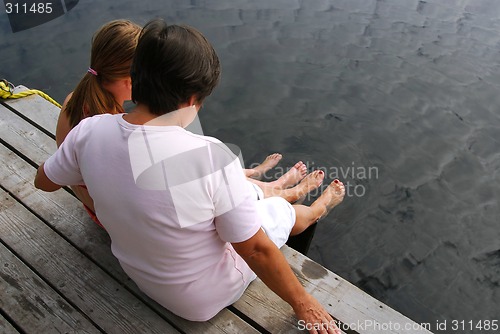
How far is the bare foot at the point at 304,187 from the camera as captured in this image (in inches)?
117

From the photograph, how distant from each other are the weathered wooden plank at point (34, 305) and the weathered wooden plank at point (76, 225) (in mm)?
225

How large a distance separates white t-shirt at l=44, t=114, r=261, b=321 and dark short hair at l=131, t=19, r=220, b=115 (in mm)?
88

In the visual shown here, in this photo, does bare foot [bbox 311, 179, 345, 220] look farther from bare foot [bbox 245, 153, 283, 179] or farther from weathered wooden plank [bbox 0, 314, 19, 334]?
weathered wooden plank [bbox 0, 314, 19, 334]

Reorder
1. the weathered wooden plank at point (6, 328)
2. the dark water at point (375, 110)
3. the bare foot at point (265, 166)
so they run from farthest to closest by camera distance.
A: the bare foot at point (265, 166) < the dark water at point (375, 110) < the weathered wooden plank at point (6, 328)

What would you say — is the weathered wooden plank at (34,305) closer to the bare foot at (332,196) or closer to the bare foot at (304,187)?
the bare foot at (304,187)

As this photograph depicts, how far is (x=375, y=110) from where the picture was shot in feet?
13.4

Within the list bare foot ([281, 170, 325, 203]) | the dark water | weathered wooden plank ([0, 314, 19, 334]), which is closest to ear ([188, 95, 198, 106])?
weathered wooden plank ([0, 314, 19, 334])

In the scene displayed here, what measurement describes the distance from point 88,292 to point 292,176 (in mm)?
1625

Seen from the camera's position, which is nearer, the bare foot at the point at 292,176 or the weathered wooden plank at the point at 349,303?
the weathered wooden plank at the point at 349,303

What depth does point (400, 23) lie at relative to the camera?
16.5 feet

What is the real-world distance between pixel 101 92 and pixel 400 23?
4000 millimetres

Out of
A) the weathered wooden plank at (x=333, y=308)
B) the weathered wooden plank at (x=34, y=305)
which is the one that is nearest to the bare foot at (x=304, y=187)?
the weathered wooden plank at (x=333, y=308)

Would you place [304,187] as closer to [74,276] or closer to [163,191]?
[74,276]

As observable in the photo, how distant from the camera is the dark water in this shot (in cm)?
296
